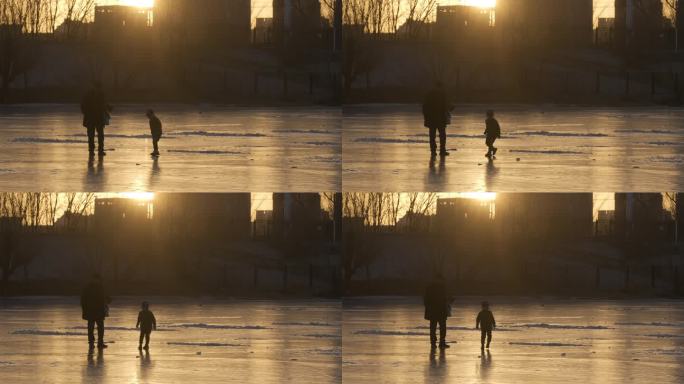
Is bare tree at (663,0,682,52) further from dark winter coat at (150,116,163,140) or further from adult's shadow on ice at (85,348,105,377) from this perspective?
adult's shadow on ice at (85,348,105,377)

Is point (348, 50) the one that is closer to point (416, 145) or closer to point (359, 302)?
point (416, 145)

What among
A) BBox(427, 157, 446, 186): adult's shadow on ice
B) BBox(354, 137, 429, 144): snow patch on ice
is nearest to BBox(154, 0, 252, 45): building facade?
BBox(354, 137, 429, 144): snow patch on ice

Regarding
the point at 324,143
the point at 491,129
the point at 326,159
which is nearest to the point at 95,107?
the point at 326,159

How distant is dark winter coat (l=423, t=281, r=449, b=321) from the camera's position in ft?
69.8

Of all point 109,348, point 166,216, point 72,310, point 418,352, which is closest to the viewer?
point 418,352

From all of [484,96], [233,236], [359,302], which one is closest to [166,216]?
[233,236]

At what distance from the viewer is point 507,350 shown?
24.6m

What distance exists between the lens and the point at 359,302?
83.0 ft

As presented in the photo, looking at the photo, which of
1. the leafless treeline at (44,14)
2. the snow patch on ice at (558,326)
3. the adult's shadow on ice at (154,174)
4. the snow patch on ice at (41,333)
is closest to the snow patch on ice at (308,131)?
the adult's shadow on ice at (154,174)

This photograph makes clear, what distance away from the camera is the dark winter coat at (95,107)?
75.6ft

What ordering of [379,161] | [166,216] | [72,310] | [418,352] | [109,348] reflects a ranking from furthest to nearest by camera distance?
1. [72,310]
2. [166,216]
3. [109,348]
4. [379,161]
5. [418,352]

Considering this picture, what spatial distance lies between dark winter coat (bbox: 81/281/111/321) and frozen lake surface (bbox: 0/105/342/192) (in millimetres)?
1417

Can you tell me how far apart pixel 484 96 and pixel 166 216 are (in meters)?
6.73

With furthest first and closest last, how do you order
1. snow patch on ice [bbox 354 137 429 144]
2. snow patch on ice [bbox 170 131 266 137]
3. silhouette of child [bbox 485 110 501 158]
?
1. snow patch on ice [bbox 170 131 266 137]
2. snow patch on ice [bbox 354 137 429 144]
3. silhouette of child [bbox 485 110 501 158]
